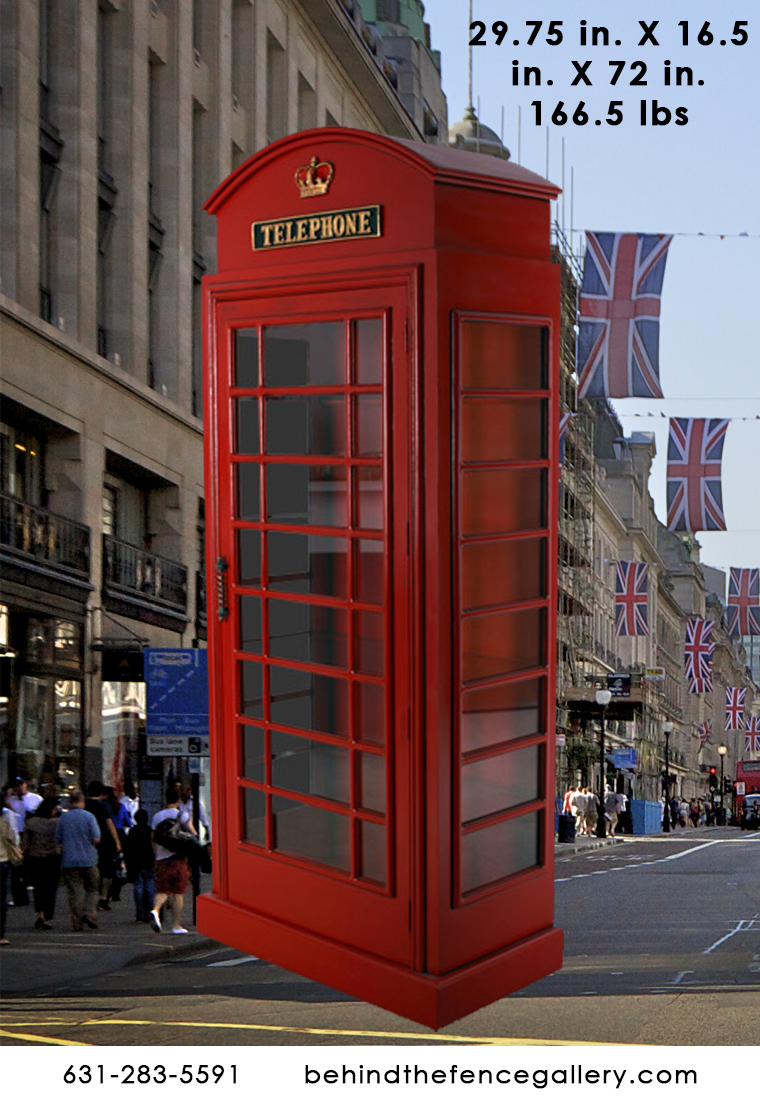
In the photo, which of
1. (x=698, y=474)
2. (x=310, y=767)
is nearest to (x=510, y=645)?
(x=310, y=767)

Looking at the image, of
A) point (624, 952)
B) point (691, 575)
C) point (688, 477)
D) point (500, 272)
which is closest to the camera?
point (500, 272)

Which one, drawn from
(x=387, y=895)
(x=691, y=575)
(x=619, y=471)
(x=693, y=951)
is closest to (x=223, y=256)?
(x=387, y=895)

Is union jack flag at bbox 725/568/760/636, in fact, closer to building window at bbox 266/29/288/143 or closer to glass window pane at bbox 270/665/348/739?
building window at bbox 266/29/288/143

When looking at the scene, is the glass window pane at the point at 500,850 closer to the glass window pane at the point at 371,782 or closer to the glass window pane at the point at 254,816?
the glass window pane at the point at 371,782

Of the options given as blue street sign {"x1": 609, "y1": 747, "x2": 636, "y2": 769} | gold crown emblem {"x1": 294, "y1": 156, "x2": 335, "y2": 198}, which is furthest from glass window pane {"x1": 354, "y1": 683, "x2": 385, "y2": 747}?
blue street sign {"x1": 609, "y1": 747, "x2": 636, "y2": 769}

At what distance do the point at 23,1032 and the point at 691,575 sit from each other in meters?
147

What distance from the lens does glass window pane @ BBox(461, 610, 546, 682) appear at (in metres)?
4.56

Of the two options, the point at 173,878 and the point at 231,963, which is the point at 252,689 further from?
the point at 173,878

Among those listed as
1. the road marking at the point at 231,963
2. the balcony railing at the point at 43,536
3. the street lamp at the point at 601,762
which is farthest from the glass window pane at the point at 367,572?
the balcony railing at the point at 43,536

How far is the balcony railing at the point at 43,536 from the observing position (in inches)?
492

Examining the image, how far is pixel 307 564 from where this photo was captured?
15.7 feet

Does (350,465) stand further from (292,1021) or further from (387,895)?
(292,1021)

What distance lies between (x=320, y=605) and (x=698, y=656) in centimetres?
2605

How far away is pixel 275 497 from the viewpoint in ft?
15.9
